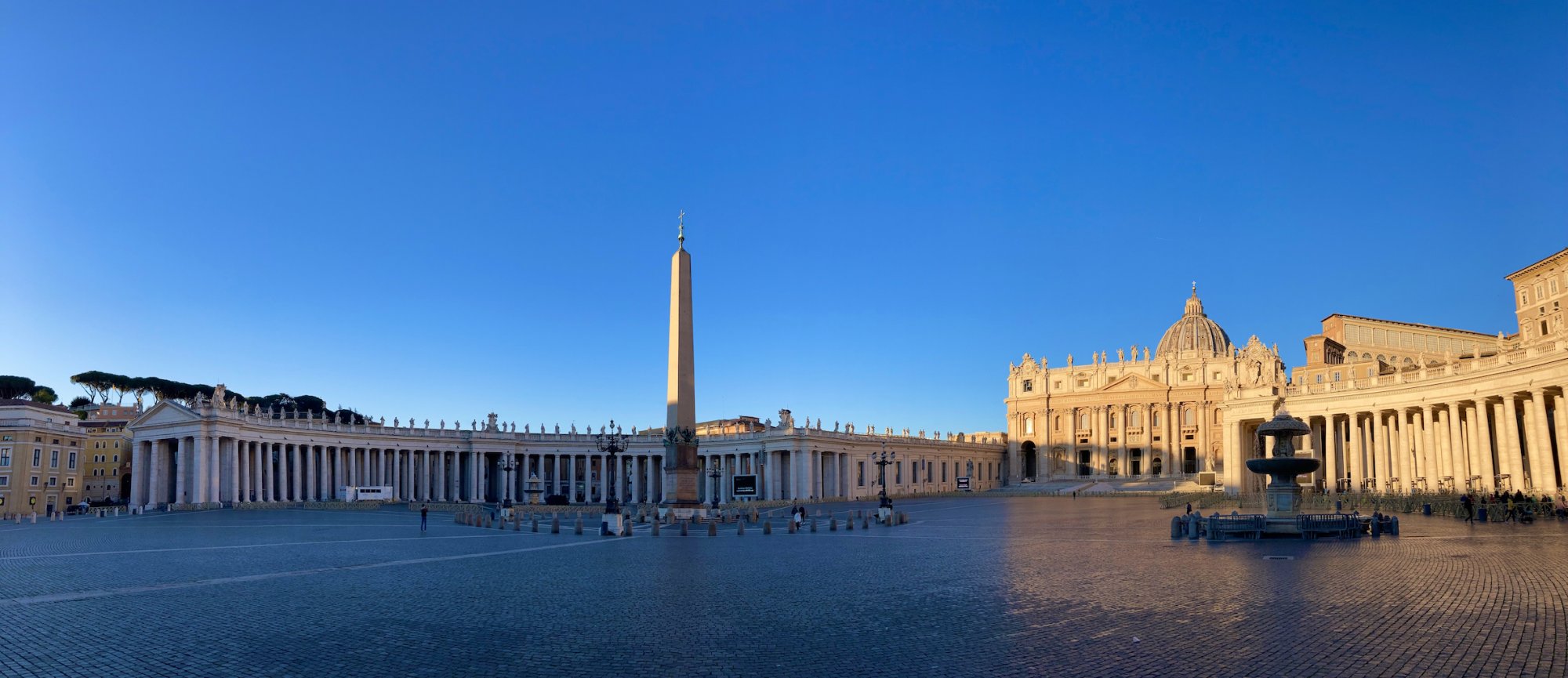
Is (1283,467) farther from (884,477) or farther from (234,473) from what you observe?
(234,473)

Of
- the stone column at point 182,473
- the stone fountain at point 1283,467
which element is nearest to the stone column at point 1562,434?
the stone fountain at point 1283,467

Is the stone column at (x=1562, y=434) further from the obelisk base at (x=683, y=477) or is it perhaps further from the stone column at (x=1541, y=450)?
the obelisk base at (x=683, y=477)

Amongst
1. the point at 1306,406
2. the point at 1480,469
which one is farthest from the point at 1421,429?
the point at 1480,469

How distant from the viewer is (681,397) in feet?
144

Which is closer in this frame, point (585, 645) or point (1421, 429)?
point (585, 645)

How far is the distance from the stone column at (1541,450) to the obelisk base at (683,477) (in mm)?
36767

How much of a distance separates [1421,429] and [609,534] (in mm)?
49999

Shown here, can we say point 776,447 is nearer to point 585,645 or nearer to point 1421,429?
point 1421,429

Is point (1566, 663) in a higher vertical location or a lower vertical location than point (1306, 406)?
lower

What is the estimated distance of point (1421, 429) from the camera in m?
58.8

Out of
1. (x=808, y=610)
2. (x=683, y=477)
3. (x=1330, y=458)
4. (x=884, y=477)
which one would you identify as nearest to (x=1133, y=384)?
(x=1330, y=458)

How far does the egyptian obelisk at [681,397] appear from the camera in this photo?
44031 millimetres

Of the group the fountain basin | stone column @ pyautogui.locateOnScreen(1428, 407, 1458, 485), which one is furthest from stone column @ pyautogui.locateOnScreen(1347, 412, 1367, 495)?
the fountain basin

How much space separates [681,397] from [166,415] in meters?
51.2
